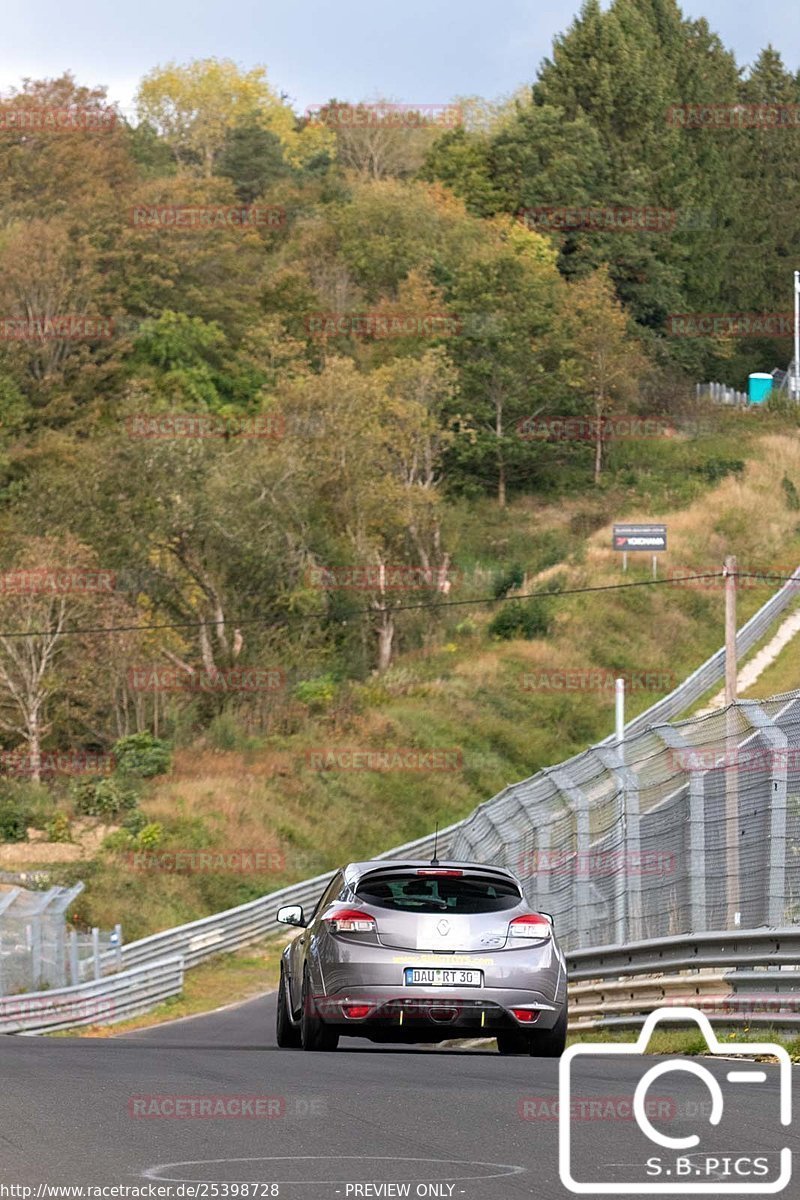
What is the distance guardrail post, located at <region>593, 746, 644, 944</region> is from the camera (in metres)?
16.1

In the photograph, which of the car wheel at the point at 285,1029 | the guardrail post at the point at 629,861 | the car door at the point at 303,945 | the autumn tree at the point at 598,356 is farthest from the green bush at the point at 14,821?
the autumn tree at the point at 598,356

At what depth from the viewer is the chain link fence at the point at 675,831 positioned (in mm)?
13508

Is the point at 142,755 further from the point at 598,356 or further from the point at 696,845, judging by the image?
the point at 696,845

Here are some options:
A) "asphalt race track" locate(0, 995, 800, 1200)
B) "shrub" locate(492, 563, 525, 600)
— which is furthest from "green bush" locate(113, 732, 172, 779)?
"asphalt race track" locate(0, 995, 800, 1200)

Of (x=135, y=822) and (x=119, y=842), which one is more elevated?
(x=135, y=822)

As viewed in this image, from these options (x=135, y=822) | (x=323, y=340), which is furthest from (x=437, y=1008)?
(x=323, y=340)

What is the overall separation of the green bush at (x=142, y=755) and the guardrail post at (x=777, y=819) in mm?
44238

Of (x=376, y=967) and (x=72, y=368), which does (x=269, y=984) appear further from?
A: (x=72, y=368)

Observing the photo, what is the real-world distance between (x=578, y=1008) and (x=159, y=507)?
168 feet

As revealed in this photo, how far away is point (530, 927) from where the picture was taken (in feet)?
43.5

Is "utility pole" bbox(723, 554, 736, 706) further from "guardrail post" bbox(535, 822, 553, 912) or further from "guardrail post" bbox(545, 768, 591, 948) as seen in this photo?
"guardrail post" bbox(545, 768, 591, 948)

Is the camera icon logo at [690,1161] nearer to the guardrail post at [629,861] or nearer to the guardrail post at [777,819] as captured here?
the guardrail post at [777,819]

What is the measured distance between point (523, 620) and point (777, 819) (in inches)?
2257

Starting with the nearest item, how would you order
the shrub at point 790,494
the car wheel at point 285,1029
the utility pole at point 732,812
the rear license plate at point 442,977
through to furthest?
the rear license plate at point 442,977, the utility pole at point 732,812, the car wheel at point 285,1029, the shrub at point 790,494
